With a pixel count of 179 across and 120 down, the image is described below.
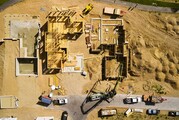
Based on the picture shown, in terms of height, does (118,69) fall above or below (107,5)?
below

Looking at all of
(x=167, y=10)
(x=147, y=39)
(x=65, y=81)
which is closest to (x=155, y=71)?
(x=147, y=39)

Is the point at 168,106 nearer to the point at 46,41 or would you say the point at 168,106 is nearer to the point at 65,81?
the point at 65,81

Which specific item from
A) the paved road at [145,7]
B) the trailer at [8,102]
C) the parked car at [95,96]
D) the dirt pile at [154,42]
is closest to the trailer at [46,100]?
A: the trailer at [8,102]

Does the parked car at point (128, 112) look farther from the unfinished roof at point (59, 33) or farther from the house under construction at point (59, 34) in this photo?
the unfinished roof at point (59, 33)

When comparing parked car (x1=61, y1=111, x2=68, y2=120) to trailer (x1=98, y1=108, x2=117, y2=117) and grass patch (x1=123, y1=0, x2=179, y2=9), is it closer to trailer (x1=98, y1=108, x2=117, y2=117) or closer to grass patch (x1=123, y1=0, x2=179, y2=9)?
trailer (x1=98, y1=108, x2=117, y2=117)

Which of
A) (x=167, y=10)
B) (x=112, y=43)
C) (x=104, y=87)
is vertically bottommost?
(x=104, y=87)

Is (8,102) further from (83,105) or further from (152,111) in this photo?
(152,111)
